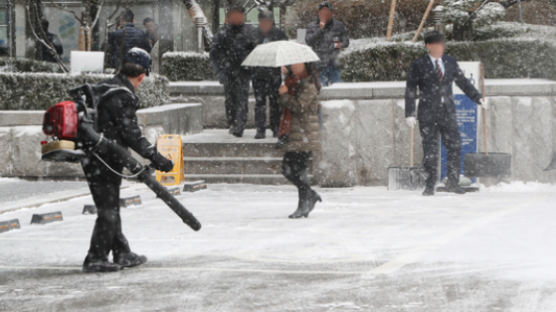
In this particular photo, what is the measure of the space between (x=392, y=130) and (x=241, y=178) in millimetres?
2172

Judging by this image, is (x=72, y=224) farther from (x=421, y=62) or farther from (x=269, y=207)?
(x=421, y=62)

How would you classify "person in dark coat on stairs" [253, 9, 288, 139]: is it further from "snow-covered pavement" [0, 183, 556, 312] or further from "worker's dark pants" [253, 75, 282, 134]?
"snow-covered pavement" [0, 183, 556, 312]

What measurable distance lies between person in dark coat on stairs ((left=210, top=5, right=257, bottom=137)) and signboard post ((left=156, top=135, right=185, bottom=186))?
5.83 ft

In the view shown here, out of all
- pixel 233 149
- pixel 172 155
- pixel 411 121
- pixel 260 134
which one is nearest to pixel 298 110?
pixel 411 121

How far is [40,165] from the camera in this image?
15234 mm

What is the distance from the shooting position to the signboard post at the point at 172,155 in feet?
47.6

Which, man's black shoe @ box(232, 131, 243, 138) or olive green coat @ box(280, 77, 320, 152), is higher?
olive green coat @ box(280, 77, 320, 152)

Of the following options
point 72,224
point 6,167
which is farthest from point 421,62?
point 6,167

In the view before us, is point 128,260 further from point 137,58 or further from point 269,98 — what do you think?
point 269,98

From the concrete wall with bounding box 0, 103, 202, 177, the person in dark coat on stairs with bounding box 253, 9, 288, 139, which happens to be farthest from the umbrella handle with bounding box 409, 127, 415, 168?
the concrete wall with bounding box 0, 103, 202, 177

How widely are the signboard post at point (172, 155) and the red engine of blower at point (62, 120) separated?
6354mm

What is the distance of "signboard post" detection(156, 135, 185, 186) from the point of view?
14500 mm

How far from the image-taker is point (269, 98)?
52.1 feet

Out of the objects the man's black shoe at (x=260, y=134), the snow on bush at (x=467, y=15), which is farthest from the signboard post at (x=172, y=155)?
the snow on bush at (x=467, y=15)
